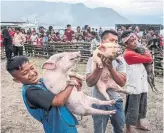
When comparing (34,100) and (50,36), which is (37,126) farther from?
(50,36)

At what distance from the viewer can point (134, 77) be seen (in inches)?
180

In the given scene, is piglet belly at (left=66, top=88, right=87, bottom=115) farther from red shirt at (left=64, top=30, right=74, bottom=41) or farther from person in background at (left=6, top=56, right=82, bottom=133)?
red shirt at (left=64, top=30, right=74, bottom=41)

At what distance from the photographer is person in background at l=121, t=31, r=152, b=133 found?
4.38m

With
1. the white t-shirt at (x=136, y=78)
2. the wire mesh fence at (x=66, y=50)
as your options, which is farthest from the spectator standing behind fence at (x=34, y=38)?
the white t-shirt at (x=136, y=78)

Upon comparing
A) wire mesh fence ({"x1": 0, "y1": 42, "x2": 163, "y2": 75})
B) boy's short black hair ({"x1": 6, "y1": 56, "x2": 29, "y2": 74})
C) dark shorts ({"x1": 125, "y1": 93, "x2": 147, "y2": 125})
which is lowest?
dark shorts ({"x1": 125, "y1": 93, "x2": 147, "y2": 125})

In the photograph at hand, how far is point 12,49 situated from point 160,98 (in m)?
8.12

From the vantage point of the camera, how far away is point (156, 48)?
34.9ft

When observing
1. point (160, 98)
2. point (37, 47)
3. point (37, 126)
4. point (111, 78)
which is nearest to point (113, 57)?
point (111, 78)

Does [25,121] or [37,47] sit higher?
[37,47]

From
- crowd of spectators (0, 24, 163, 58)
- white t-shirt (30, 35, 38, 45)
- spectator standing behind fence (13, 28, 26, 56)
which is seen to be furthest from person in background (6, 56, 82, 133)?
white t-shirt (30, 35, 38, 45)

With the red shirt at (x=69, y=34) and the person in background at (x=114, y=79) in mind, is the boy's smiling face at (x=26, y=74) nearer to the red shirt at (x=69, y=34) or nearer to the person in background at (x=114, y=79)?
the person in background at (x=114, y=79)

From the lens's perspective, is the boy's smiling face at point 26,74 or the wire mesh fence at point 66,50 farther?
the wire mesh fence at point 66,50

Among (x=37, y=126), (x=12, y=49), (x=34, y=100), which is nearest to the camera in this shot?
(x=34, y=100)

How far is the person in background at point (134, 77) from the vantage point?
4.38m
